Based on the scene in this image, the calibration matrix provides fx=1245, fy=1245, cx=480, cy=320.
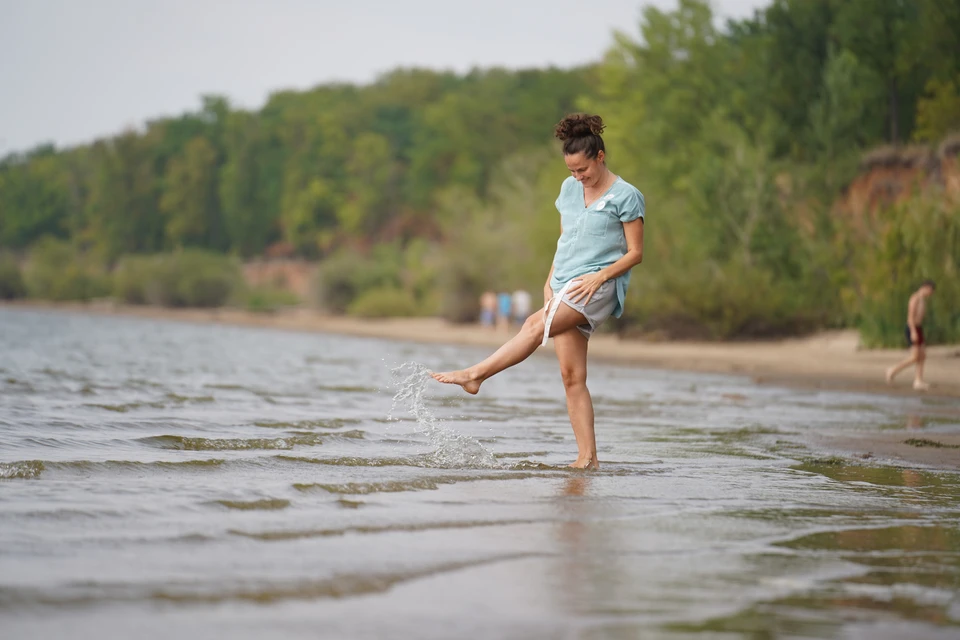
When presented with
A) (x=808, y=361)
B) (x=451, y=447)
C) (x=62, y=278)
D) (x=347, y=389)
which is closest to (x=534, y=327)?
(x=451, y=447)

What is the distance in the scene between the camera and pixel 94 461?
6.75 meters

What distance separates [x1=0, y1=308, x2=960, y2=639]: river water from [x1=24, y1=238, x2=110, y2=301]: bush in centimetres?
7528

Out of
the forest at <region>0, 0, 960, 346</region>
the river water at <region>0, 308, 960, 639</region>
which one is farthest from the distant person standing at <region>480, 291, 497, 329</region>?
the river water at <region>0, 308, 960, 639</region>

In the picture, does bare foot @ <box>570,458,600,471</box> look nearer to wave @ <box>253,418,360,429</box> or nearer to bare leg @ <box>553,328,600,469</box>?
bare leg @ <box>553,328,600,469</box>

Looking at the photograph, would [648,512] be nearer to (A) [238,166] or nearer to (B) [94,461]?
(B) [94,461]

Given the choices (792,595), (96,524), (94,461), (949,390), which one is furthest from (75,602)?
(949,390)

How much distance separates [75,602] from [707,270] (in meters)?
28.3

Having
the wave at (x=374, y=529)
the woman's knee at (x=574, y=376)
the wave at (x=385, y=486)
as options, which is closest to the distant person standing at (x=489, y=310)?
the woman's knee at (x=574, y=376)

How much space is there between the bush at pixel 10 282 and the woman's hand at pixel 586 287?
281ft

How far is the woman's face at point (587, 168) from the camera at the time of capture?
6.83 m

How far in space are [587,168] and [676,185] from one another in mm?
36165

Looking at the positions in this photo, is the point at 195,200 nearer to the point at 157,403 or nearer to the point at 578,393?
the point at 157,403

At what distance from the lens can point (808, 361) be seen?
909 inches

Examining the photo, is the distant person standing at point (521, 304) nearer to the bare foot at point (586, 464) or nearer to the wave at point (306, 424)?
the wave at point (306, 424)
